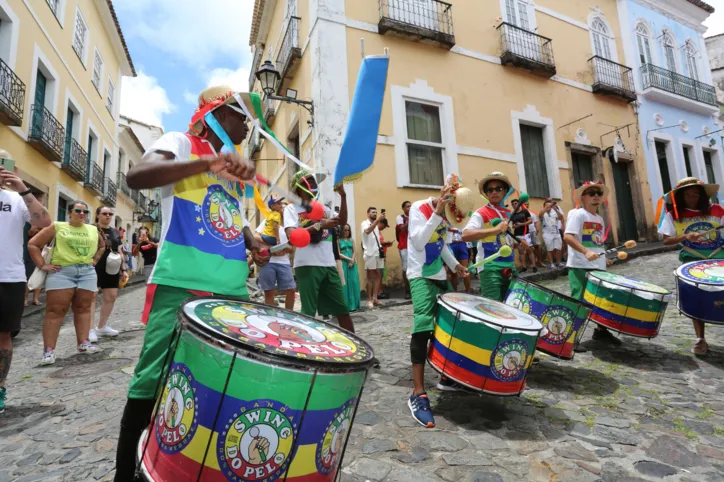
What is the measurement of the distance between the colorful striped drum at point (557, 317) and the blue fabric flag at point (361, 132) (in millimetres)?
1948

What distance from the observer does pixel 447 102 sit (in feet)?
34.6

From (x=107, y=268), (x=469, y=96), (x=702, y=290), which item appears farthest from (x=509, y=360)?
(x=469, y=96)

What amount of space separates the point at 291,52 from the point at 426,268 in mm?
8667

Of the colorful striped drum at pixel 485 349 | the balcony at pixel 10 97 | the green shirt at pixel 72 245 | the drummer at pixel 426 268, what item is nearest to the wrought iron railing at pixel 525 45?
the drummer at pixel 426 268

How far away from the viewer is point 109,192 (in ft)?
63.3

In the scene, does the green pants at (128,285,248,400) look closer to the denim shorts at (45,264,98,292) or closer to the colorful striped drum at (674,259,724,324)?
the denim shorts at (45,264,98,292)

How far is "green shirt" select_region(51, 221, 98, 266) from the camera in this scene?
476cm

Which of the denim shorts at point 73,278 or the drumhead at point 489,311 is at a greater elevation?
the denim shorts at point 73,278

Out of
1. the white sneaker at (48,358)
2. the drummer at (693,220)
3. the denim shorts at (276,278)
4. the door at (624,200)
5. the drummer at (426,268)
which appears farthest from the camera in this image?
the door at (624,200)

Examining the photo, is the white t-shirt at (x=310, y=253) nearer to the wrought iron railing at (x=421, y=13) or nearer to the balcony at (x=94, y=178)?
the wrought iron railing at (x=421, y=13)

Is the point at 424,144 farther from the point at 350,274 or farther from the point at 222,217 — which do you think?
the point at 222,217

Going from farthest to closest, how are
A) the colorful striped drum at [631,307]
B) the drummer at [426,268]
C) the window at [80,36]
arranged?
1. the window at [80,36]
2. the colorful striped drum at [631,307]
3. the drummer at [426,268]

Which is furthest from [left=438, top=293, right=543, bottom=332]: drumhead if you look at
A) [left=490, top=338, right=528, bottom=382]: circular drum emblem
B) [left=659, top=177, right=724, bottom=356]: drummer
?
[left=659, top=177, right=724, bottom=356]: drummer

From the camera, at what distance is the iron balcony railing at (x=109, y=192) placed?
18.6 m
